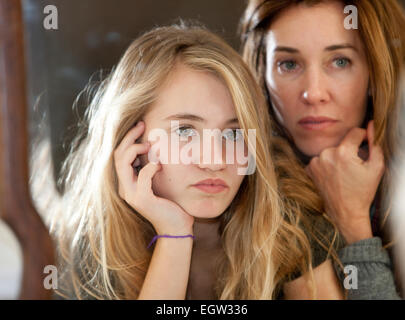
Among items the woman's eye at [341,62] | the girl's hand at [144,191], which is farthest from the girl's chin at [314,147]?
the girl's hand at [144,191]

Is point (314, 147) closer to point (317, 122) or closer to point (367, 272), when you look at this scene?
point (317, 122)

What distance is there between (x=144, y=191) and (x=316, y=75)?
345 mm

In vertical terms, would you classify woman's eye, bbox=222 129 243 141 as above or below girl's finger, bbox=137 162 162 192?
above

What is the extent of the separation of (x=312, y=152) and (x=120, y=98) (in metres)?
0.35

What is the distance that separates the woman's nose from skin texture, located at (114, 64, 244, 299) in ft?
0.46

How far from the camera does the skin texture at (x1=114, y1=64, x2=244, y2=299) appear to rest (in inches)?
33.9

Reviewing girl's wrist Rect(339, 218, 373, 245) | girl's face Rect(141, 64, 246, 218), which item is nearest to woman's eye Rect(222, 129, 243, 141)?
girl's face Rect(141, 64, 246, 218)

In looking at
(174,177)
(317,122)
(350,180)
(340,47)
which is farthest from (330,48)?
(174,177)

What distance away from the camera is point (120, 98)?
0.88 metres

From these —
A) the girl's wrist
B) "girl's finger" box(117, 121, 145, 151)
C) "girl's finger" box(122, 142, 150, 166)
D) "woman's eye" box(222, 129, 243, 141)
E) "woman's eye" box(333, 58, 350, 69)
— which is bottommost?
the girl's wrist

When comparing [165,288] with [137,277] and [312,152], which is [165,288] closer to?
[137,277]

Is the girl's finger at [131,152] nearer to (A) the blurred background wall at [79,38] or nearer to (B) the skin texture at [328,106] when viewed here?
(A) the blurred background wall at [79,38]

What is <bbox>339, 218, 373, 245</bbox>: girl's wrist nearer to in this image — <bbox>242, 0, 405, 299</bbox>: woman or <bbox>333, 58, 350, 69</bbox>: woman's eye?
<bbox>242, 0, 405, 299</bbox>: woman

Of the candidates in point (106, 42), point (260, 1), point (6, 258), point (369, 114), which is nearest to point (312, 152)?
point (369, 114)
